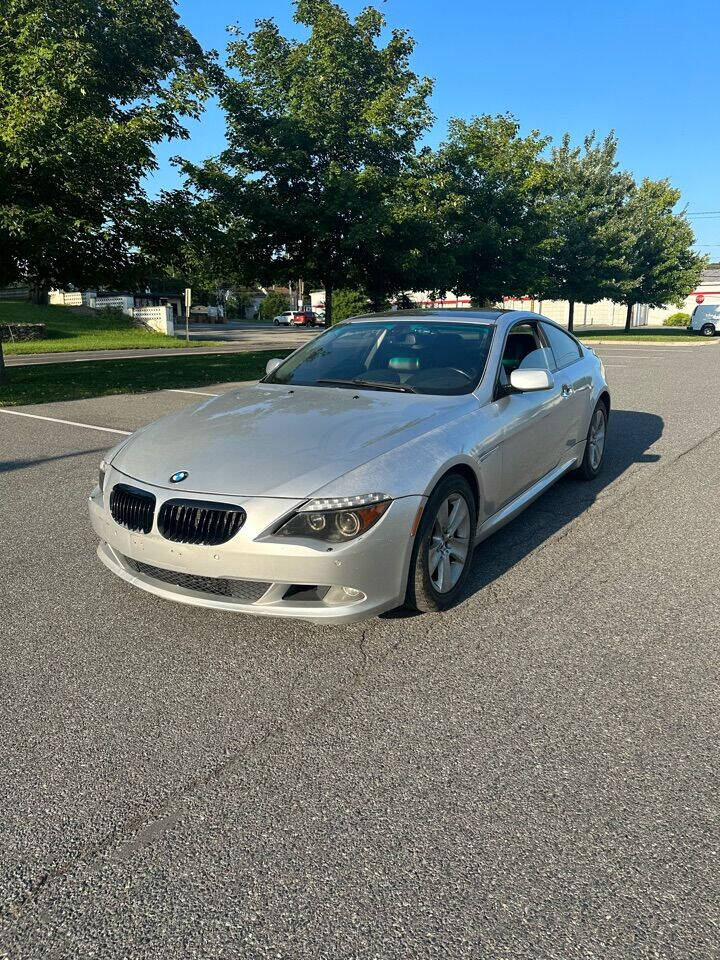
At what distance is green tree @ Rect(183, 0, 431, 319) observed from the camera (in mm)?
18438

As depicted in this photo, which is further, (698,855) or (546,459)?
(546,459)

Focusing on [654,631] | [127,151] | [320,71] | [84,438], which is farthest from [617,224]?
[654,631]

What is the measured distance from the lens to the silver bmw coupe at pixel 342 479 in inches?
125

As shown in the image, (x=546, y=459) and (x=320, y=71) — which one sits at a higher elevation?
(x=320, y=71)

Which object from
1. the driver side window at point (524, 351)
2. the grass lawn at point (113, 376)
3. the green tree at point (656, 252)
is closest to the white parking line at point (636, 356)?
the grass lawn at point (113, 376)

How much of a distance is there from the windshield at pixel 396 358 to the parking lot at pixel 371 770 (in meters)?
1.16

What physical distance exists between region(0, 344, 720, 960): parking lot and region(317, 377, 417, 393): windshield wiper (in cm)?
114

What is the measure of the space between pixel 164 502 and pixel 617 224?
36693mm

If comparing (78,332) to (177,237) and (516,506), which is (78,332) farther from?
(516,506)

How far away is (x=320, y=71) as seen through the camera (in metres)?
19.4

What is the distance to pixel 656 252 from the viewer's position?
3934 cm

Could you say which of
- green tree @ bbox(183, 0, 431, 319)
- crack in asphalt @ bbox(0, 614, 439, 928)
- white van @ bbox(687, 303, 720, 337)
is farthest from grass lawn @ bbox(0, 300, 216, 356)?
white van @ bbox(687, 303, 720, 337)

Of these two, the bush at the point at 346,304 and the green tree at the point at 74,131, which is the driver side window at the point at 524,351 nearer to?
the green tree at the point at 74,131

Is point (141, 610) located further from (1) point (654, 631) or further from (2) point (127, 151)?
(2) point (127, 151)
